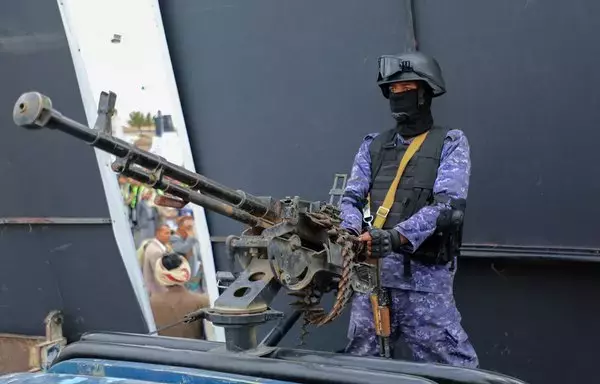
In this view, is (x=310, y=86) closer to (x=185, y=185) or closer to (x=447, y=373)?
(x=185, y=185)

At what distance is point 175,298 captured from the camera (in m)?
4.69

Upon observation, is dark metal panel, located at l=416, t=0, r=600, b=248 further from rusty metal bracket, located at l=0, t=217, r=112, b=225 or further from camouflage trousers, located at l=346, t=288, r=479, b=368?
rusty metal bracket, located at l=0, t=217, r=112, b=225

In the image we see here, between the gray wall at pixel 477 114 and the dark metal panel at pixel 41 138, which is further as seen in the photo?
the dark metal panel at pixel 41 138

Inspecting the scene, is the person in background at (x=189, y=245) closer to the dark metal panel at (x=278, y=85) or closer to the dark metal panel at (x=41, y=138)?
the dark metal panel at (x=278, y=85)

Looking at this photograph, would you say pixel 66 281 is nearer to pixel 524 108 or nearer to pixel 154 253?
pixel 154 253

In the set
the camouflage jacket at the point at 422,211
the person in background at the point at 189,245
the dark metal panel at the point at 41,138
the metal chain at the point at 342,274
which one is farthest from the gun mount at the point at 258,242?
the dark metal panel at the point at 41,138

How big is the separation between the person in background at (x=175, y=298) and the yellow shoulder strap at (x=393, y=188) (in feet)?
6.21

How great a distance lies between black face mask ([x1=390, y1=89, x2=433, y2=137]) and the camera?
3088 millimetres

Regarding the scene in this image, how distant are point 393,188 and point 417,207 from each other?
0.47 feet

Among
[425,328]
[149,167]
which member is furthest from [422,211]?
[149,167]

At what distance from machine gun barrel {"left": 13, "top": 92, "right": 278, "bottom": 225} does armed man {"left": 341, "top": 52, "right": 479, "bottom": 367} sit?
59 cm

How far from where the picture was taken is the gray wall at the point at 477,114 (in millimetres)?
3414

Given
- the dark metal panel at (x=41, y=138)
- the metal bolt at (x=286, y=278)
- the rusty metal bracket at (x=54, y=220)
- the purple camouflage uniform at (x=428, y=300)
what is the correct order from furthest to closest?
the rusty metal bracket at (x=54, y=220)
the dark metal panel at (x=41, y=138)
the purple camouflage uniform at (x=428, y=300)
the metal bolt at (x=286, y=278)

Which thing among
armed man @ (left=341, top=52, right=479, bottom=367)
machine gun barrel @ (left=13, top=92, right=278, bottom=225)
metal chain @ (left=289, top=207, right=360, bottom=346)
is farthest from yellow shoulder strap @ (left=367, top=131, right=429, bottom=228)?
machine gun barrel @ (left=13, top=92, right=278, bottom=225)
